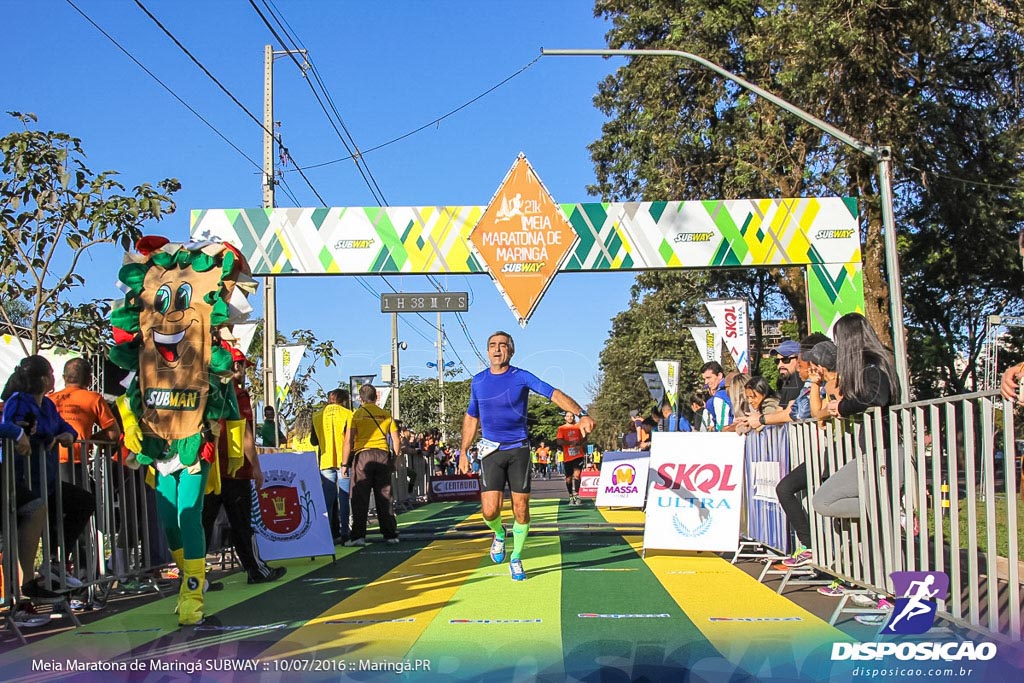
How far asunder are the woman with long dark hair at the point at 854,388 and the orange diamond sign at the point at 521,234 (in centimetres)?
718

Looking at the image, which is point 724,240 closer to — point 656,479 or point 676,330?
point 656,479

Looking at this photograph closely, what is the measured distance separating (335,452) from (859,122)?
11797mm

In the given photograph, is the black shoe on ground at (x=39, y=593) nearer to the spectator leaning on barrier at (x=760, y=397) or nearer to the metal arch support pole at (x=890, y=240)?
the spectator leaning on barrier at (x=760, y=397)

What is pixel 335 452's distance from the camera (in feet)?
40.6

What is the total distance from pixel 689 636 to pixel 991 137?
19.7 metres

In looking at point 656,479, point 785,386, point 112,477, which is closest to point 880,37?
point 785,386

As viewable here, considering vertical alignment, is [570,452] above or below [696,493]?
below

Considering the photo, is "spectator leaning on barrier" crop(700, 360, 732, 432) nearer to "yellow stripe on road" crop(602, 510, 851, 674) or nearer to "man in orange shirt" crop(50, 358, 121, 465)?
"yellow stripe on road" crop(602, 510, 851, 674)

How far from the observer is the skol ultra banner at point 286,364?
20.0m

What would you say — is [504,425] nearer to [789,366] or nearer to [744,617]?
[789,366]

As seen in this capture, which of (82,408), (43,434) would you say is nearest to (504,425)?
(82,408)

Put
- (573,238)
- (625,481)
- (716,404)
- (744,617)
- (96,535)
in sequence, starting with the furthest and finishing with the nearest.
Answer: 1. (625,481)
2. (573,238)
3. (716,404)
4. (96,535)
5. (744,617)

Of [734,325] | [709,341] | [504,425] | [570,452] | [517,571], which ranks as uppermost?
[734,325]

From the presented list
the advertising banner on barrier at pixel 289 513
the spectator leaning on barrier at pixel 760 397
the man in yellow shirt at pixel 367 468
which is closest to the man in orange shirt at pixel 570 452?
the man in yellow shirt at pixel 367 468
